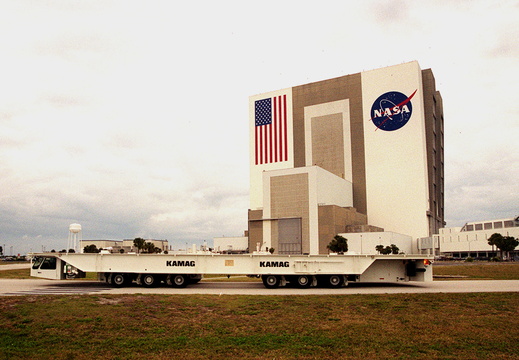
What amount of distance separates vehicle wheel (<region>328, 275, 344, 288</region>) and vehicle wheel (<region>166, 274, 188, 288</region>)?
995 cm

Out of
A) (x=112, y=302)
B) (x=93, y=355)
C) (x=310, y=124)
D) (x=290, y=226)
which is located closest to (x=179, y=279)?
(x=112, y=302)

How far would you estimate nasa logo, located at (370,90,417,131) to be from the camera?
99.4 metres

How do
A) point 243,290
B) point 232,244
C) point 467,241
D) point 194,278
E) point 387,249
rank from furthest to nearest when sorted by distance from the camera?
1. point 232,244
2. point 467,241
3. point 387,249
4. point 194,278
5. point 243,290

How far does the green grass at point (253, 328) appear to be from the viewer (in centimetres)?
1234

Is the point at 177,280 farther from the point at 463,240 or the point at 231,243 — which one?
the point at 463,240

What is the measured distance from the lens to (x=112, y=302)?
18844 mm

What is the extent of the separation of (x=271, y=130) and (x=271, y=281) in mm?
91886

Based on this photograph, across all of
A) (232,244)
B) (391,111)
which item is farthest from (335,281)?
(232,244)

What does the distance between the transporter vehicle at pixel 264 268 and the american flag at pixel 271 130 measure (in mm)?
86546

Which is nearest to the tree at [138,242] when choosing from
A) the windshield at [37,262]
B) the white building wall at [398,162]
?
the white building wall at [398,162]

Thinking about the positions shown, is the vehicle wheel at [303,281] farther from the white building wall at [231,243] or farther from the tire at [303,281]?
the white building wall at [231,243]

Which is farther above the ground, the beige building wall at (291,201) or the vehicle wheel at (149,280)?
the beige building wall at (291,201)

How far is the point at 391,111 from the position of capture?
102312 millimetres

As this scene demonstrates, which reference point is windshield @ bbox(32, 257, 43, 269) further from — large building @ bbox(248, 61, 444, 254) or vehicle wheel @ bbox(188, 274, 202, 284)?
large building @ bbox(248, 61, 444, 254)
